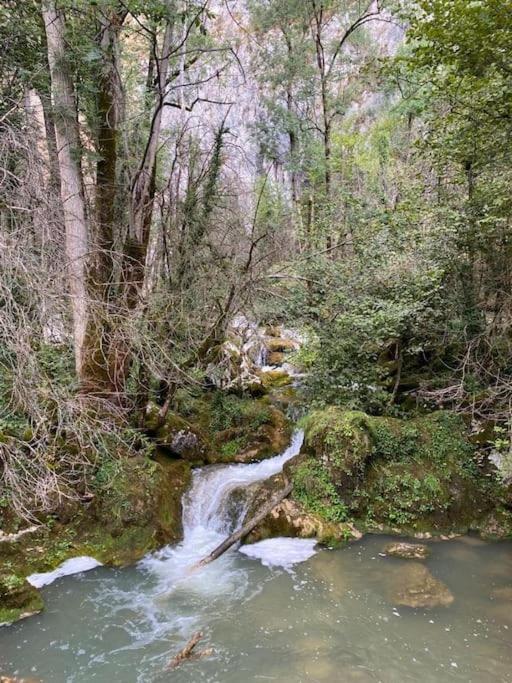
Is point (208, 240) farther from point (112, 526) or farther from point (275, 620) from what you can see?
point (275, 620)

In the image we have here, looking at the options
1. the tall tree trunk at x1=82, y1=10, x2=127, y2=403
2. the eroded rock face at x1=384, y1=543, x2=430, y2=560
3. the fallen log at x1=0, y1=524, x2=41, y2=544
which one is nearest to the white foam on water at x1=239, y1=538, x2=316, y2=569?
the eroded rock face at x1=384, y1=543, x2=430, y2=560

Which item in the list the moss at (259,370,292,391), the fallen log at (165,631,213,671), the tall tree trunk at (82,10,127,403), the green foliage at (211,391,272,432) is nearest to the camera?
the fallen log at (165,631,213,671)

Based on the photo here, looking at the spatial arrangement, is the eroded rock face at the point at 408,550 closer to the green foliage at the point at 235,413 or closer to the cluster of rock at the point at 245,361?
the green foliage at the point at 235,413

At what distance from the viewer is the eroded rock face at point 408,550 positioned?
6251mm

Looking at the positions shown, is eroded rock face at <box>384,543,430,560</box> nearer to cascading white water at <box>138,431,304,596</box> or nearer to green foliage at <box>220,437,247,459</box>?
cascading white water at <box>138,431,304,596</box>

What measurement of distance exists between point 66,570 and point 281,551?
2954mm

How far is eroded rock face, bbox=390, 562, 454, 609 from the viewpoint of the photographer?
17.2ft

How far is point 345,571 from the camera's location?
19.5 feet

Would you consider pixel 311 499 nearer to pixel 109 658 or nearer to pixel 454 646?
pixel 454 646

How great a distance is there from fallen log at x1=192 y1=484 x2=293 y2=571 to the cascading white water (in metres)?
0.11

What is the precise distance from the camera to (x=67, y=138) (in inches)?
257

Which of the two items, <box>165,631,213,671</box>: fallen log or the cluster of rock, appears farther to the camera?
the cluster of rock

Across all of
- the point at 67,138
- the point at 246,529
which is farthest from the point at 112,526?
the point at 67,138

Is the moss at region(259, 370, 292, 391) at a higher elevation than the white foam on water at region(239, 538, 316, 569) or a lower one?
→ higher
